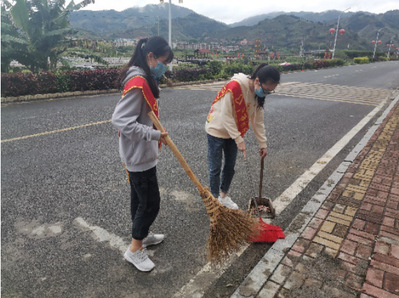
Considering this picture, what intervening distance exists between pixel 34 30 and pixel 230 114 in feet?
37.5

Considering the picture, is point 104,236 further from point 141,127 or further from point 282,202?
point 282,202

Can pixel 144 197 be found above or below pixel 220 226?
above

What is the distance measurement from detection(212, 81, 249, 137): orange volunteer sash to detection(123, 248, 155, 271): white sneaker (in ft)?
4.90

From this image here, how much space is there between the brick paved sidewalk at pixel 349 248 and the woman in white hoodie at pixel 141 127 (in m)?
1.09

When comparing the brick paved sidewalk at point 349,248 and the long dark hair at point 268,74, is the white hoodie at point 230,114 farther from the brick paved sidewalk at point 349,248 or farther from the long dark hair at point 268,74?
the brick paved sidewalk at point 349,248

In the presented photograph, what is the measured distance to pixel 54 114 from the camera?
8234 millimetres

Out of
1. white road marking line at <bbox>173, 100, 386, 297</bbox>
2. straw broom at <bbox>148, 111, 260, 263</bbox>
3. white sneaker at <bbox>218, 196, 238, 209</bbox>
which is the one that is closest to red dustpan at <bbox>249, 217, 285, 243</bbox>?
white road marking line at <bbox>173, 100, 386, 297</bbox>

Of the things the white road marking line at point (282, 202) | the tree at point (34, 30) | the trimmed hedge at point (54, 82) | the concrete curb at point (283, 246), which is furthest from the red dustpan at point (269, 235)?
the tree at point (34, 30)

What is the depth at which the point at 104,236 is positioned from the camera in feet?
9.97

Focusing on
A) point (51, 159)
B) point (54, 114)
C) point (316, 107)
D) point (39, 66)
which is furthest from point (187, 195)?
point (39, 66)

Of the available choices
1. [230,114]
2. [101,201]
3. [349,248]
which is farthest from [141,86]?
Result: [349,248]

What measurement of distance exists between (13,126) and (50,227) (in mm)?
4739

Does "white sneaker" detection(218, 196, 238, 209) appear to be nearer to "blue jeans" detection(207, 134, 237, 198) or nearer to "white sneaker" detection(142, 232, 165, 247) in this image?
"blue jeans" detection(207, 134, 237, 198)

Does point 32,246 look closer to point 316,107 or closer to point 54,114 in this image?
point 54,114
